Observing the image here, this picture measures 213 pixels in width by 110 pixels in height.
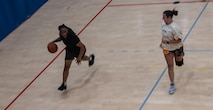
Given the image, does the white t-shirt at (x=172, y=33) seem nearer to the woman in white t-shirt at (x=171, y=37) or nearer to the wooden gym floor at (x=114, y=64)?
the woman in white t-shirt at (x=171, y=37)

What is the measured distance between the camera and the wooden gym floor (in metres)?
7.12

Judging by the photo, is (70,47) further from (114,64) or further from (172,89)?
(172,89)

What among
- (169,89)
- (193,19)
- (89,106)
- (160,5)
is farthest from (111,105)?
(160,5)

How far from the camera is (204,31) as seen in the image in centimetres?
938

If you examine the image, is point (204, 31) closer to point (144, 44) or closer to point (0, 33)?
point (144, 44)

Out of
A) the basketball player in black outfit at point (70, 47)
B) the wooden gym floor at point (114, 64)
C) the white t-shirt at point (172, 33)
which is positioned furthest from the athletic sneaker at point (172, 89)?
the basketball player in black outfit at point (70, 47)

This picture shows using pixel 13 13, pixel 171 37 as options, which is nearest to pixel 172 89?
pixel 171 37

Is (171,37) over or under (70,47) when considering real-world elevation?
over

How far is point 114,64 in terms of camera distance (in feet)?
28.5

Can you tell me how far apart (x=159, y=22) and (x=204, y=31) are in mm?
1589

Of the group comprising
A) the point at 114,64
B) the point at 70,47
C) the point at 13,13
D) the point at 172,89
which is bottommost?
the point at 114,64

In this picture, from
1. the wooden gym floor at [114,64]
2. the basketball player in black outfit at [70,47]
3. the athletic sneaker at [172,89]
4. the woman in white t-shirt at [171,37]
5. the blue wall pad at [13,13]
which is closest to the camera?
the woman in white t-shirt at [171,37]

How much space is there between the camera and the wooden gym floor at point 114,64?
7.12 metres

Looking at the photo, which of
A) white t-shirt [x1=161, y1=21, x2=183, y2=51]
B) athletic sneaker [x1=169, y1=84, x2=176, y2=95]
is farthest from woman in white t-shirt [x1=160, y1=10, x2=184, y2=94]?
athletic sneaker [x1=169, y1=84, x2=176, y2=95]
